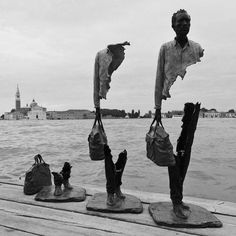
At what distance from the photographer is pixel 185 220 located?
144 inches

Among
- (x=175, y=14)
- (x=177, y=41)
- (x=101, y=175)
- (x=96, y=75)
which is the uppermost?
(x=175, y=14)

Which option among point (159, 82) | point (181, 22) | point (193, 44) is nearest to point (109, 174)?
point (159, 82)

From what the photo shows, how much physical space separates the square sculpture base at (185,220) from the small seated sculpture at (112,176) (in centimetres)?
49

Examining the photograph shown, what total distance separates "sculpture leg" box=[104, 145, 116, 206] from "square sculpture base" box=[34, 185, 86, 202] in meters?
0.50

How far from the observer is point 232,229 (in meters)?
3.52

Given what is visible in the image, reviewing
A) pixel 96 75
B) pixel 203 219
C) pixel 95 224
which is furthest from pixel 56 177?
pixel 203 219

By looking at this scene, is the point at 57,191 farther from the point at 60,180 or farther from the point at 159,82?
the point at 159,82

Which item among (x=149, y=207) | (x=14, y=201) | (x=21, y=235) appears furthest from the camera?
(x=14, y=201)

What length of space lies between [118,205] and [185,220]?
2.85ft

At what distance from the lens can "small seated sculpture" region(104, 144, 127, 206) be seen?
4148 millimetres

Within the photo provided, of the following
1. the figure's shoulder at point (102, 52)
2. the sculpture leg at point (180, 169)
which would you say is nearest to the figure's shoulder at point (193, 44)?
the sculpture leg at point (180, 169)

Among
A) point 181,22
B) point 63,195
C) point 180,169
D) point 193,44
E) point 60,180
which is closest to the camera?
point 181,22

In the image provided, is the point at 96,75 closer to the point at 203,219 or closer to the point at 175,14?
the point at 175,14

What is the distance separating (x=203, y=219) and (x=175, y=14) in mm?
2233
